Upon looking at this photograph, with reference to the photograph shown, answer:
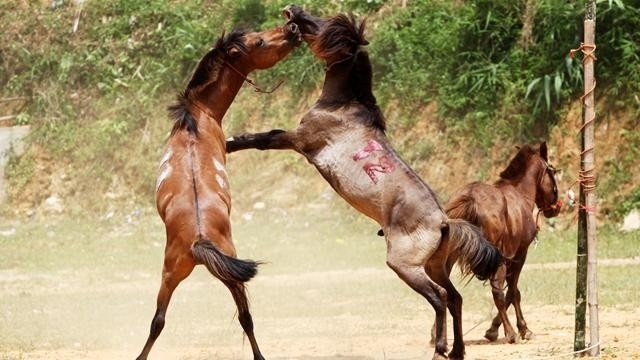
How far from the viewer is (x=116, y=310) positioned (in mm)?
12734

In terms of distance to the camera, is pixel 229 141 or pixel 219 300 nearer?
pixel 229 141

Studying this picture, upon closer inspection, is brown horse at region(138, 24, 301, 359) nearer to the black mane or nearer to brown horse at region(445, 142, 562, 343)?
brown horse at region(445, 142, 562, 343)

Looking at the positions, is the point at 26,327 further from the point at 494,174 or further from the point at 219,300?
the point at 494,174

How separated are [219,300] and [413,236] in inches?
232

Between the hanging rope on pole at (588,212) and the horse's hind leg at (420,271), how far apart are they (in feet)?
3.72

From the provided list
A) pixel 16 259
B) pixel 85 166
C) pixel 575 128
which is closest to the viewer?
pixel 16 259

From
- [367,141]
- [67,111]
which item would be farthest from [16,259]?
[367,141]

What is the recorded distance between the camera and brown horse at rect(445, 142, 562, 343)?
10055 millimetres

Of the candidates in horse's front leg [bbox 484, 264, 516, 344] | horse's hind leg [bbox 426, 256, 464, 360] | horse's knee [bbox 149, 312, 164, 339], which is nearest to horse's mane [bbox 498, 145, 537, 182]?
horse's front leg [bbox 484, 264, 516, 344]

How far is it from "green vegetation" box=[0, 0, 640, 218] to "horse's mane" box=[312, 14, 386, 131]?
32.7 feet

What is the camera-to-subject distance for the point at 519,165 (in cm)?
1100

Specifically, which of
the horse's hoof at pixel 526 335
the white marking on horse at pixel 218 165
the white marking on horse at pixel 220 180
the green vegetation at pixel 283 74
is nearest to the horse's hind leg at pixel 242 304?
the white marking on horse at pixel 220 180

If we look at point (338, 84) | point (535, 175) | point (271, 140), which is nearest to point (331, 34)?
point (338, 84)

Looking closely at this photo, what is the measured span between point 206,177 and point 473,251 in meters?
2.12
